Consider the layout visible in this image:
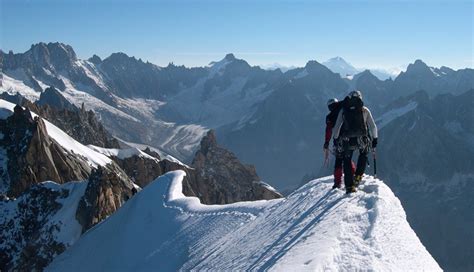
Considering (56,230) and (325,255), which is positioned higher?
(325,255)

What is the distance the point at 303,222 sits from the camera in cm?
1523

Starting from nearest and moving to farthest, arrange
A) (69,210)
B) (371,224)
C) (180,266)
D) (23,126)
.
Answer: (371,224)
(180,266)
(69,210)
(23,126)

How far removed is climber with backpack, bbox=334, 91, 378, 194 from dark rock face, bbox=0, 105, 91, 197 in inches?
2232

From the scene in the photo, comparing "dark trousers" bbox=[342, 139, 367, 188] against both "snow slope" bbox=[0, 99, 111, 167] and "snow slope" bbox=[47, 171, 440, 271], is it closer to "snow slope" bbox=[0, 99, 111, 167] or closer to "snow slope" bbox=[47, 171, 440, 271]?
"snow slope" bbox=[47, 171, 440, 271]

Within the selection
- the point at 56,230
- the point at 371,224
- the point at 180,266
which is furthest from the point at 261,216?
the point at 56,230

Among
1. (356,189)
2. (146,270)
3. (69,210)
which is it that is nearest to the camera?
(356,189)

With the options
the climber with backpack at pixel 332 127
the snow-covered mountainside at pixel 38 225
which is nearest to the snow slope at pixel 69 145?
the snow-covered mountainside at pixel 38 225

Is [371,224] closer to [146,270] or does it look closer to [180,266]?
[180,266]

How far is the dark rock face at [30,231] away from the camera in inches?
1889

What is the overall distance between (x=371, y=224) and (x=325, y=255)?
9.18 ft

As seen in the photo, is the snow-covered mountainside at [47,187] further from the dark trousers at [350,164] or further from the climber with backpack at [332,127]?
the dark trousers at [350,164]

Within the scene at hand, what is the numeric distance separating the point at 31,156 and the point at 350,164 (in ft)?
200

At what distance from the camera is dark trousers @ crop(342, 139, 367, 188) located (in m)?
16.7

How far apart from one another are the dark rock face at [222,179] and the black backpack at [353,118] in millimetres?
94217
